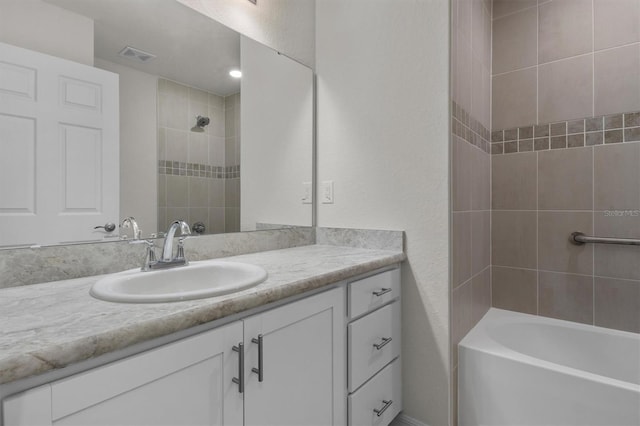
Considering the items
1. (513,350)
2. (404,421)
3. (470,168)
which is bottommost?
(404,421)

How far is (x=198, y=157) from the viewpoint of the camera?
1.45m

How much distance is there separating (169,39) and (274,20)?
0.63 metres

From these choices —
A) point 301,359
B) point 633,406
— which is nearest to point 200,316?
point 301,359

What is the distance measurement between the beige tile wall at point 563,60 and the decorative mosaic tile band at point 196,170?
162 centimetres

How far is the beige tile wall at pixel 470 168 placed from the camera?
152 cm

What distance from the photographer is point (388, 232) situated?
5.31 feet

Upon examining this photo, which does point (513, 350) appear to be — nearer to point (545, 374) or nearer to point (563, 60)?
point (545, 374)

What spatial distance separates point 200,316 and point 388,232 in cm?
106

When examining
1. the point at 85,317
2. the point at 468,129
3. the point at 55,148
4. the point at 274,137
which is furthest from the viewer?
the point at 274,137

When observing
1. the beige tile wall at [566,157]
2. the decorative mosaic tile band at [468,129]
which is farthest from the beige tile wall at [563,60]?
the decorative mosaic tile band at [468,129]

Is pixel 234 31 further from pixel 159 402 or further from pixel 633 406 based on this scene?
pixel 633 406

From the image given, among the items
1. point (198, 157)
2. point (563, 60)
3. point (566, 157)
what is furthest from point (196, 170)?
point (563, 60)

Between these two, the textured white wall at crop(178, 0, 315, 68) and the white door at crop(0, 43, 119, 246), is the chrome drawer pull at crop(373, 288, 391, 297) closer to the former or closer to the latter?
the white door at crop(0, 43, 119, 246)

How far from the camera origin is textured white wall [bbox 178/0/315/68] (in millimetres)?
1527
